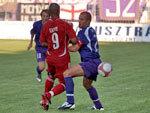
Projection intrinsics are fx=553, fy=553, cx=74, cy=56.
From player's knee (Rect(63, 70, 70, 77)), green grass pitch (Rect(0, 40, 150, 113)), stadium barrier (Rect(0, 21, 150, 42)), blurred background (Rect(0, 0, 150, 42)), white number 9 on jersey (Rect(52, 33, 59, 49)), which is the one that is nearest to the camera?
player's knee (Rect(63, 70, 70, 77))

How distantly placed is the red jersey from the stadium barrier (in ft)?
71.4

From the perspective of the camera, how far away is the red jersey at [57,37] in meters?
9.16

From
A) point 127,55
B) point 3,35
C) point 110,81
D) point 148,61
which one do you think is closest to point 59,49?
point 110,81

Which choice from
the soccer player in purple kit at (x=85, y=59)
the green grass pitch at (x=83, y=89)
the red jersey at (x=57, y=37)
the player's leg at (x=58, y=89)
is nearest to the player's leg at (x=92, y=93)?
the soccer player in purple kit at (x=85, y=59)

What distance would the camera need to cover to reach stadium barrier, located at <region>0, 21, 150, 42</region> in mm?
31105

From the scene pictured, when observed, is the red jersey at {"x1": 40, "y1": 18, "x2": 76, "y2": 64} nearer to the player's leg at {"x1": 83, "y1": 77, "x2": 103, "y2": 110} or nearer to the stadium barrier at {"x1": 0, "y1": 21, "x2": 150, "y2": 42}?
the player's leg at {"x1": 83, "y1": 77, "x2": 103, "y2": 110}

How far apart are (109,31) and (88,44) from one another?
75.6 feet

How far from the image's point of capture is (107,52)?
2356 cm

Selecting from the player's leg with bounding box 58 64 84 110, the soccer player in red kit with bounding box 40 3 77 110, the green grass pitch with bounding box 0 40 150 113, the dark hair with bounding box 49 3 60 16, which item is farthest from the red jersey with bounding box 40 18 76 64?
the green grass pitch with bounding box 0 40 150 113

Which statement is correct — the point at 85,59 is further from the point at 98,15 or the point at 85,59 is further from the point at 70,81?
the point at 98,15

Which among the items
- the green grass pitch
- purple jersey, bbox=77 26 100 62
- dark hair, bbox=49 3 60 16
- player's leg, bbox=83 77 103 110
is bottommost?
the green grass pitch

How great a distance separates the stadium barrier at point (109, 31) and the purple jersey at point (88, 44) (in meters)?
22.0

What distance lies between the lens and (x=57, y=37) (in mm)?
9203

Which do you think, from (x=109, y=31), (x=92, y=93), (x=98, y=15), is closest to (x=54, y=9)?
(x=92, y=93)
